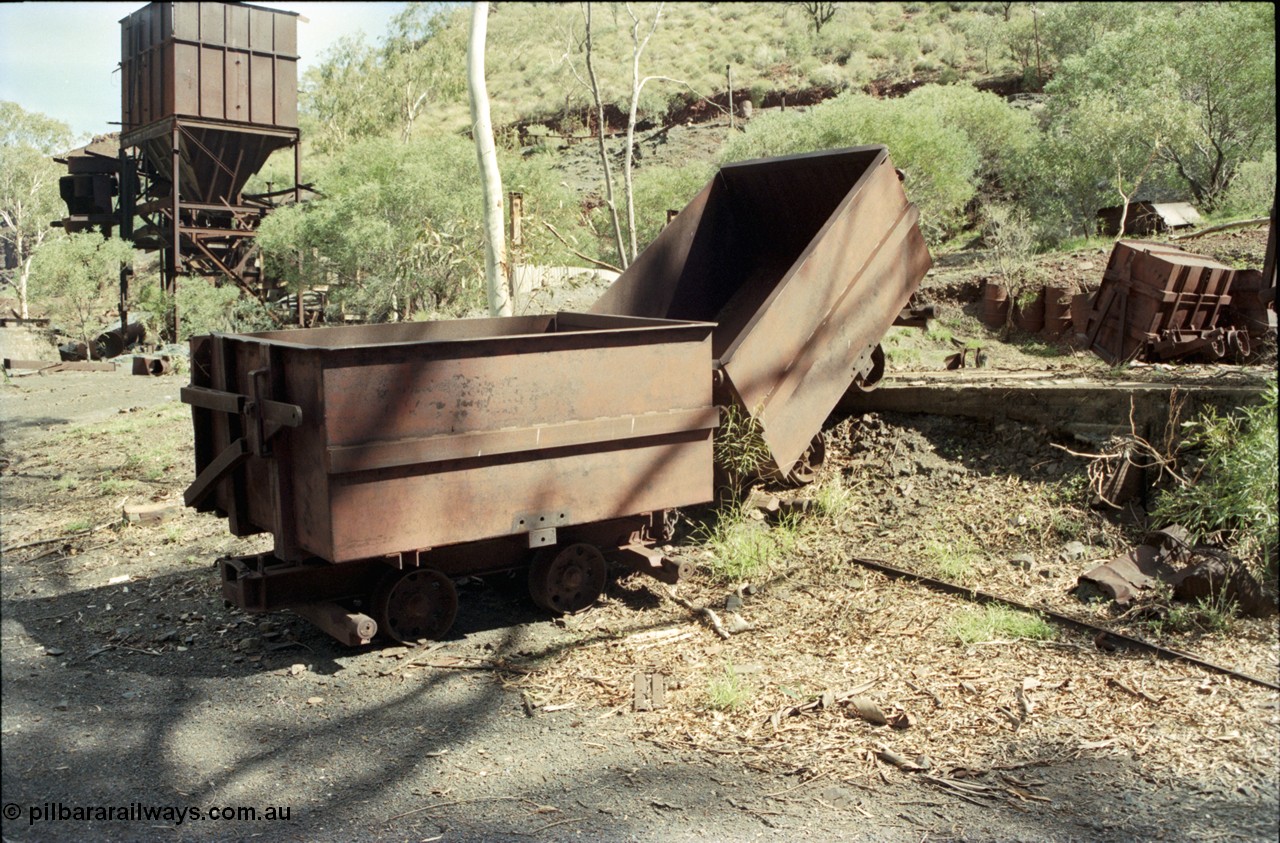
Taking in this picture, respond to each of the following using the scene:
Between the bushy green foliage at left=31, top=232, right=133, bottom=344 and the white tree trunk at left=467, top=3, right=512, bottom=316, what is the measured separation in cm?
1617

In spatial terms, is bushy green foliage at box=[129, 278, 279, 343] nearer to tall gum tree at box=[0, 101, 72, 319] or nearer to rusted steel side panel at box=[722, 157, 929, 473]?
tall gum tree at box=[0, 101, 72, 319]

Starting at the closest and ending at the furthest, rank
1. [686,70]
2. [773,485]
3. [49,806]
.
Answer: [49,806], [773,485], [686,70]

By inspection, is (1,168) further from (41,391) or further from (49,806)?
(49,806)

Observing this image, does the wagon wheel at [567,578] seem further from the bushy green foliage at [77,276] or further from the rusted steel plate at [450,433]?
the bushy green foliage at [77,276]

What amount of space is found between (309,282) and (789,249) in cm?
1672

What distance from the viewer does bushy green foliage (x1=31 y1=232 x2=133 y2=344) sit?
23703 mm

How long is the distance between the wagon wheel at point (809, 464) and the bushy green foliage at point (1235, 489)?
2278mm

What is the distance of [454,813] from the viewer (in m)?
3.86

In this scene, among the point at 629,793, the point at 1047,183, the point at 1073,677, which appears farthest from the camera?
the point at 1047,183

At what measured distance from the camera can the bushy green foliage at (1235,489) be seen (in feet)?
16.7

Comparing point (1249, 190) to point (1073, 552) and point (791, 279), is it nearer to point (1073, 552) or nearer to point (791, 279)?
point (1073, 552)

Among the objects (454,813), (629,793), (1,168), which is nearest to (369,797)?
(454,813)

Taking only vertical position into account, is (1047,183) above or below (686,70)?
below

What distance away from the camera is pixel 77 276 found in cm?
2364
